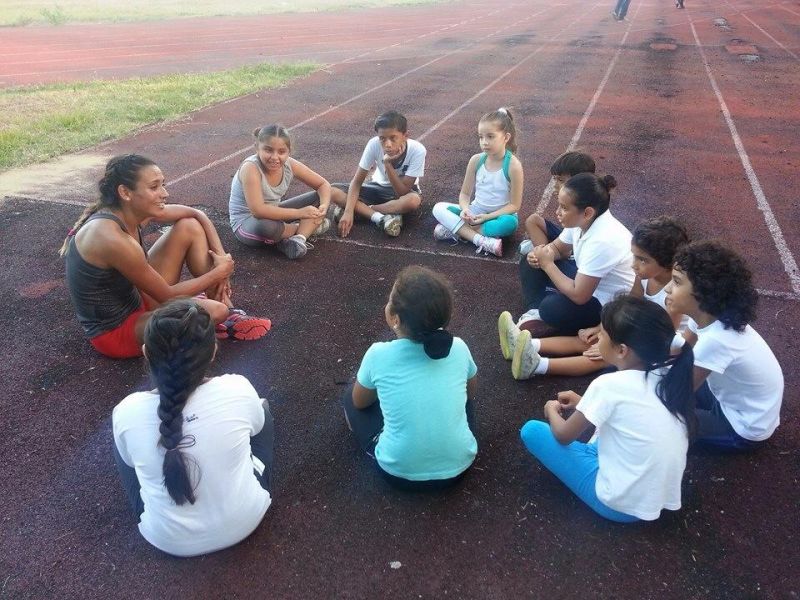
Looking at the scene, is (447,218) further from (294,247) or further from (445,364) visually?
(445,364)

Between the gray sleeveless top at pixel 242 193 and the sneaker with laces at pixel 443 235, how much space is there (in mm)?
1384

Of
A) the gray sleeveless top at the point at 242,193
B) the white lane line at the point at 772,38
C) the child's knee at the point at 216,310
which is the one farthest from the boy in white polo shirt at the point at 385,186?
the white lane line at the point at 772,38

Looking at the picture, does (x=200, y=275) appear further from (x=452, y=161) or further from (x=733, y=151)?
(x=733, y=151)

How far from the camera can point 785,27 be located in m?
20.6

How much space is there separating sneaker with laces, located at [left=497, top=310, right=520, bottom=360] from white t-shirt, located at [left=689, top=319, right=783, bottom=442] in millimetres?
1059

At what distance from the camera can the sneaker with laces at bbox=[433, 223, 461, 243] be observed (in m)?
5.44

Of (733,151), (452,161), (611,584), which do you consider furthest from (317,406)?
(733,151)

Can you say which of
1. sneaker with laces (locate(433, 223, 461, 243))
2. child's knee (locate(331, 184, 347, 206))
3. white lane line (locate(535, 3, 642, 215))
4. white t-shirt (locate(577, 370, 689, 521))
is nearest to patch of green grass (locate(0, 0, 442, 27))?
white lane line (locate(535, 3, 642, 215))

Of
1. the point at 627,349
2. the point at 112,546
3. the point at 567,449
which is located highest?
the point at 627,349

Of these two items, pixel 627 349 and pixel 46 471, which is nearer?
pixel 627 349

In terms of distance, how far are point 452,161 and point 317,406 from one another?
16.5 feet

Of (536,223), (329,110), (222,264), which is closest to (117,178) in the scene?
(222,264)

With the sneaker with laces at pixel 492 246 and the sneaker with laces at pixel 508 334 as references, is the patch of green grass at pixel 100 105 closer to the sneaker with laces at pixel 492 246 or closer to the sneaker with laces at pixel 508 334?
Answer: the sneaker with laces at pixel 492 246

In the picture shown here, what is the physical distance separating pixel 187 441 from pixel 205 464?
0.41 ft
